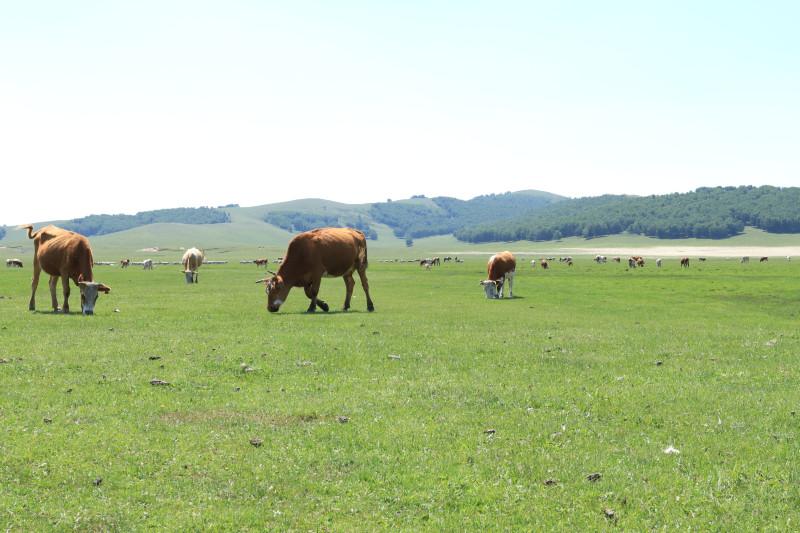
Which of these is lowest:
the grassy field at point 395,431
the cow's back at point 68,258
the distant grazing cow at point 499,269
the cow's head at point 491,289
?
the cow's head at point 491,289

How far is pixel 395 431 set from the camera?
35.7ft

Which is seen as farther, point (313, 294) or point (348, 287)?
point (348, 287)

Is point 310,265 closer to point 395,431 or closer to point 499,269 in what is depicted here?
point 499,269

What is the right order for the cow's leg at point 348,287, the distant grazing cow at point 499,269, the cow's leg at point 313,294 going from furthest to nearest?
the distant grazing cow at point 499,269, the cow's leg at point 348,287, the cow's leg at point 313,294

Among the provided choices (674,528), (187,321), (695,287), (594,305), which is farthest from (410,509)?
(695,287)

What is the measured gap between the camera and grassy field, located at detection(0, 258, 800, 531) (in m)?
7.95

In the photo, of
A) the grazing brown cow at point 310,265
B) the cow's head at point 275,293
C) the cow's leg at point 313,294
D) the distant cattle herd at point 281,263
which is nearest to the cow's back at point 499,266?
the distant cattle herd at point 281,263

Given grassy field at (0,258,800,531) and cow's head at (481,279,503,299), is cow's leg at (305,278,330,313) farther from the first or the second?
cow's head at (481,279,503,299)

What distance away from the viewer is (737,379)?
15062 millimetres

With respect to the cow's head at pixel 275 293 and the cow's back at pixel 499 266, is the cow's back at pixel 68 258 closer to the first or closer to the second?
the cow's head at pixel 275 293

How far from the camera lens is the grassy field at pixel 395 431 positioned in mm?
7945

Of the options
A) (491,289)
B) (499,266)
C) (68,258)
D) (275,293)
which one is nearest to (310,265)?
(275,293)

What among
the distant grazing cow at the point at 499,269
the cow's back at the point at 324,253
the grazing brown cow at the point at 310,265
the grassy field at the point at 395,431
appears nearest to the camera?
the grassy field at the point at 395,431

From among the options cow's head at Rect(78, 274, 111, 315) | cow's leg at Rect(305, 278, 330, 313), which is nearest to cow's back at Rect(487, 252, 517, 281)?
cow's leg at Rect(305, 278, 330, 313)
